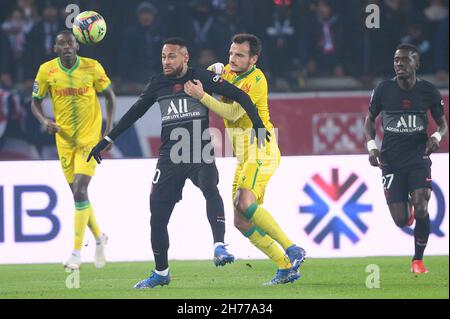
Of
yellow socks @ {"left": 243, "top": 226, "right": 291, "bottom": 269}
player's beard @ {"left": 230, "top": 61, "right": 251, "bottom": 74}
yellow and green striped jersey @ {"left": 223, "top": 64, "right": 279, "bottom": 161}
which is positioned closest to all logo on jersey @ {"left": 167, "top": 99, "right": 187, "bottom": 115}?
yellow and green striped jersey @ {"left": 223, "top": 64, "right": 279, "bottom": 161}

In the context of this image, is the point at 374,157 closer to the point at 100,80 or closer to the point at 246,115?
the point at 246,115

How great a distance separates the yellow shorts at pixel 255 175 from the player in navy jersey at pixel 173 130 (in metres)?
0.27

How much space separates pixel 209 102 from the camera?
35.5ft

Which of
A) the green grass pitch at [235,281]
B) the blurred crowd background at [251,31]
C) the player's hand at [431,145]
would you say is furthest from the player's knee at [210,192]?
the blurred crowd background at [251,31]

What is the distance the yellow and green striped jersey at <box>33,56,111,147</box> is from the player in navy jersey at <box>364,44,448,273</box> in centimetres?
279

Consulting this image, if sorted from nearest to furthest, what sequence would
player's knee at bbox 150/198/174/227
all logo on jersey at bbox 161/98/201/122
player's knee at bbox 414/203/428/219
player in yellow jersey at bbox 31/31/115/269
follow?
player's knee at bbox 150/198/174/227
all logo on jersey at bbox 161/98/201/122
player's knee at bbox 414/203/428/219
player in yellow jersey at bbox 31/31/115/269

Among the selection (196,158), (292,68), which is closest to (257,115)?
(196,158)

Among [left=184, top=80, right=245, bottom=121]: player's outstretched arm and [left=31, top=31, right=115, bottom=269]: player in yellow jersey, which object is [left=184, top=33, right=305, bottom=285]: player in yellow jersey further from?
[left=31, top=31, right=115, bottom=269]: player in yellow jersey

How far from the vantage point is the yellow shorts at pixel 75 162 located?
13.2 metres

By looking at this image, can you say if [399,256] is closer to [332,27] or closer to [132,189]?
[132,189]

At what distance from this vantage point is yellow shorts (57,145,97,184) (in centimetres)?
1317

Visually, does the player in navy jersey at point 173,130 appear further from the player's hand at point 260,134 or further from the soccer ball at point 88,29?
the soccer ball at point 88,29

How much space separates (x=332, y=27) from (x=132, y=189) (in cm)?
482
